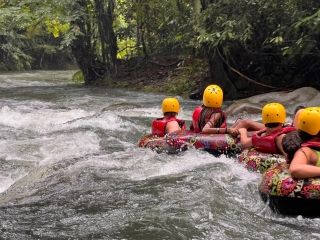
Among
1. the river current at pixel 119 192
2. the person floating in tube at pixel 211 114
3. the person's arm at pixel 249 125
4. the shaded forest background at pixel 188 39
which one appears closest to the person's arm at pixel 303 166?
the river current at pixel 119 192

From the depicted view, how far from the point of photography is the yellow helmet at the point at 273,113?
5.65 metres

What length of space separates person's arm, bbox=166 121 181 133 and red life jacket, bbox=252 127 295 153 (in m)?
1.55

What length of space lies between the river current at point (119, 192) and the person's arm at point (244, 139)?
0.29 meters

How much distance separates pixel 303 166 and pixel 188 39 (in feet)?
32.8

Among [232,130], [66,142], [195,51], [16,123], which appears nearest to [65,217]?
[232,130]

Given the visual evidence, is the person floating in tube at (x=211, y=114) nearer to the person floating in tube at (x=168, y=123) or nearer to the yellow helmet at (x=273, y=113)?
the person floating in tube at (x=168, y=123)

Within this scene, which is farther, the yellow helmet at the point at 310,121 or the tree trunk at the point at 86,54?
the tree trunk at the point at 86,54

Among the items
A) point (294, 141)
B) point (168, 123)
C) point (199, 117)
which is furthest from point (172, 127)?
point (294, 141)

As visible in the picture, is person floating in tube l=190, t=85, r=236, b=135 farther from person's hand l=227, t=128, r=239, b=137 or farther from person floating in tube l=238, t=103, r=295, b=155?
person floating in tube l=238, t=103, r=295, b=155

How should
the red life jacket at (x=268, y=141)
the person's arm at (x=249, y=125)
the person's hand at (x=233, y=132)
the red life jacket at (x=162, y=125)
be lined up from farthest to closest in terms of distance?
the red life jacket at (x=162, y=125) → the person's arm at (x=249, y=125) → the person's hand at (x=233, y=132) → the red life jacket at (x=268, y=141)

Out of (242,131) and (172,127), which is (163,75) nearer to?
(172,127)

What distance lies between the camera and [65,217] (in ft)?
15.5

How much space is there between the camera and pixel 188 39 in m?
14.2

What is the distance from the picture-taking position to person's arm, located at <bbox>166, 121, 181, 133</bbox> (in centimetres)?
753
